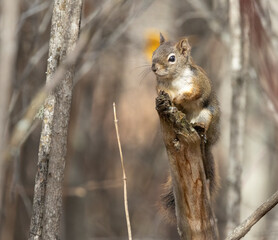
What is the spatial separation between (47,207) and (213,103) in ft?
3.94

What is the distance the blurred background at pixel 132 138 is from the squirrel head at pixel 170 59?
2.01 m

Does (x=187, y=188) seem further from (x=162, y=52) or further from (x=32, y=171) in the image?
(x=32, y=171)

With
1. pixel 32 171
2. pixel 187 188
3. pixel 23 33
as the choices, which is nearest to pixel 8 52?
pixel 187 188

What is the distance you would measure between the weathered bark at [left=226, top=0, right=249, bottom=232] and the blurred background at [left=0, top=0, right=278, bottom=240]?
645 mm

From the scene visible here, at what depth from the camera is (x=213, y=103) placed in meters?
2.98

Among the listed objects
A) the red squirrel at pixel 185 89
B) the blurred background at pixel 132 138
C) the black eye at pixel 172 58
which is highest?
the black eye at pixel 172 58

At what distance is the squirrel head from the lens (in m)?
2.84

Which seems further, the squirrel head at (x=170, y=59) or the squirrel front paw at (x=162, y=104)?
the squirrel head at (x=170, y=59)

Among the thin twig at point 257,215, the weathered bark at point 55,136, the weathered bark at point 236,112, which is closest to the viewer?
the thin twig at point 257,215

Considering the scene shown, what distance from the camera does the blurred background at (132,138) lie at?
216 inches

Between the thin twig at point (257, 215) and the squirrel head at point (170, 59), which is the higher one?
the squirrel head at point (170, 59)

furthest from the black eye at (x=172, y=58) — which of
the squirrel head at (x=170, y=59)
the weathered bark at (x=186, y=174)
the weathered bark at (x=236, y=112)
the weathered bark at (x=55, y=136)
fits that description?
the weathered bark at (x=236, y=112)

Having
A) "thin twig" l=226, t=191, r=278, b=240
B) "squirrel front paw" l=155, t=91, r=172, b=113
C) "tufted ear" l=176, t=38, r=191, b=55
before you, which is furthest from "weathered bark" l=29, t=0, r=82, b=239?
"tufted ear" l=176, t=38, r=191, b=55

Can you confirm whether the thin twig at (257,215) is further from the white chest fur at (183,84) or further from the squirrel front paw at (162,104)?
the white chest fur at (183,84)
